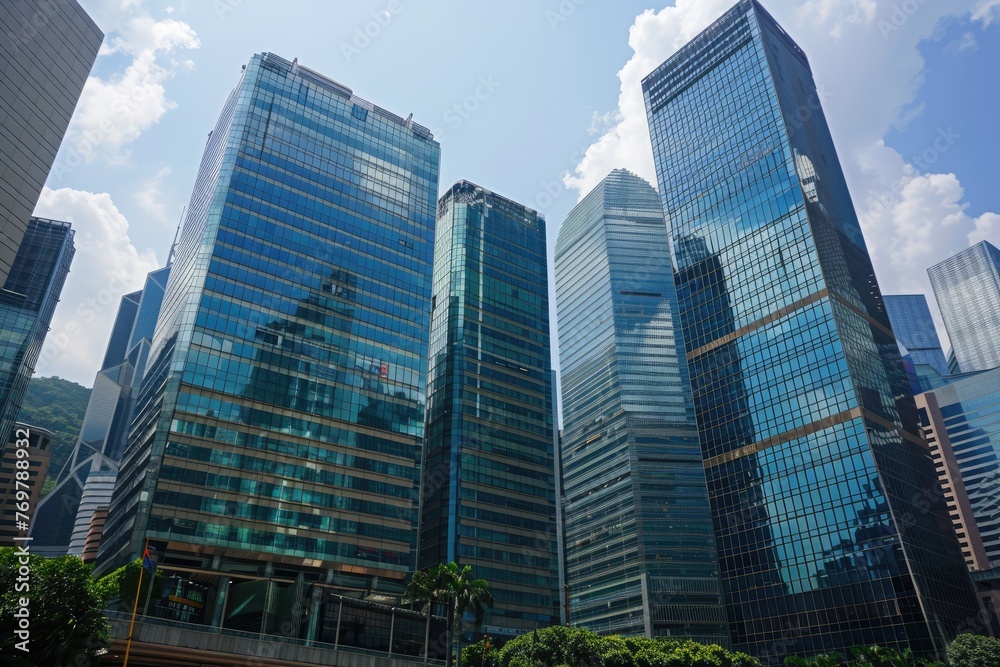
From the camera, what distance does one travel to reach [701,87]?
127000 millimetres

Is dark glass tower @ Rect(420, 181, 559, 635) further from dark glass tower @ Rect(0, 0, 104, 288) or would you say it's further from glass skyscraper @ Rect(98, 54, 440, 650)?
dark glass tower @ Rect(0, 0, 104, 288)

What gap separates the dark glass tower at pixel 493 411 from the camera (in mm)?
107125

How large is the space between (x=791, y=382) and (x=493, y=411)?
50.4 metres

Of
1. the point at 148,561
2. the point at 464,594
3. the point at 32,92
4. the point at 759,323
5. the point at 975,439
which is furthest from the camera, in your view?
the point at 975,439

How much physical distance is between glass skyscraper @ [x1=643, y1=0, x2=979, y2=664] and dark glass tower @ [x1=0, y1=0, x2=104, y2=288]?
91.3 m

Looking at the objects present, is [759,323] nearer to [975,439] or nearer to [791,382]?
[791,382]

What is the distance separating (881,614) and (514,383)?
223 ft

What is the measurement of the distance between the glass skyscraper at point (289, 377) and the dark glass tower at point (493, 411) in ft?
68.6

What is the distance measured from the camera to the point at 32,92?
55.1 m

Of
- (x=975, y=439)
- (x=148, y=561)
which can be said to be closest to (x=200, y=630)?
(x=148, y=561)

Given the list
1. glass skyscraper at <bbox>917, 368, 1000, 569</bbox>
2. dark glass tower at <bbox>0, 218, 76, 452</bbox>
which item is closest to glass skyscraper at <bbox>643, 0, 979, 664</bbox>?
glass skyscraper at <bbox>917, 368, 1000, 569</bbox>

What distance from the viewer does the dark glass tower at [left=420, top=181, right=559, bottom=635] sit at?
4218 inches

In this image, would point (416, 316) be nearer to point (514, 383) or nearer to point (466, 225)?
point (514, 383)

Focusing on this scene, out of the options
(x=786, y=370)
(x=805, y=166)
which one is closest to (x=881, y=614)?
(x=786, y=370)
